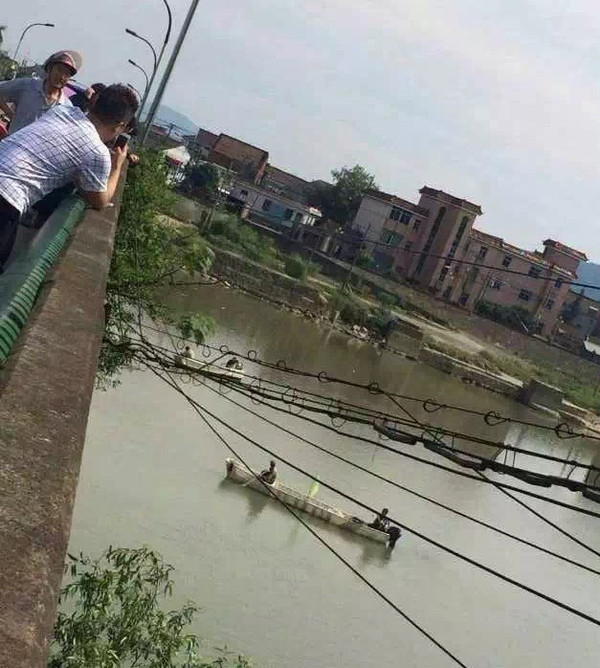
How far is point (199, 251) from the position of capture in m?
14.5

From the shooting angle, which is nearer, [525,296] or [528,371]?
[528,371]

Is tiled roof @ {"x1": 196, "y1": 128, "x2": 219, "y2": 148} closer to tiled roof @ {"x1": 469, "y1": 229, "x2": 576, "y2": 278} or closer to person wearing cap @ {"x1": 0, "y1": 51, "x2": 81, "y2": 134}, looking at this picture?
tiled roof @ {"x1": 469, "y1": 229, "x2": 576, "y2": 278}

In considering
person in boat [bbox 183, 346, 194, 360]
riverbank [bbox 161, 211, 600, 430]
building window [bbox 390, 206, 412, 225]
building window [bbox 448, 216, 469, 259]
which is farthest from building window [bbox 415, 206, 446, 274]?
person in boat [bbox 183, 346, 194, 360]

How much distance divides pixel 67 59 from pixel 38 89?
0.74 ft

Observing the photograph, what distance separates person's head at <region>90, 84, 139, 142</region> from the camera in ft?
13.1

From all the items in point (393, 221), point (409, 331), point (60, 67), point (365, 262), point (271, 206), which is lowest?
point (409, 331)

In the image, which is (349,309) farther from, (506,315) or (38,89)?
(38,89)

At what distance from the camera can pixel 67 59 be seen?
18.1 ft

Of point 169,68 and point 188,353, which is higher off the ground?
point 169,68

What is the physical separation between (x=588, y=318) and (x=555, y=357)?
16.8m

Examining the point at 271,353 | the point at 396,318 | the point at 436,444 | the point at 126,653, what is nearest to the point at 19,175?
the point at 436,444

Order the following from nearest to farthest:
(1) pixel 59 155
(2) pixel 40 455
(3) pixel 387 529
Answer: (2) pixel 40 455 → (1) pixel 59 155 → (3) pixel 387 529

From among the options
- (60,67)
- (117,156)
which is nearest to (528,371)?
(60,67)

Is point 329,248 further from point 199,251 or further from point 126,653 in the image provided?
point 126,653
